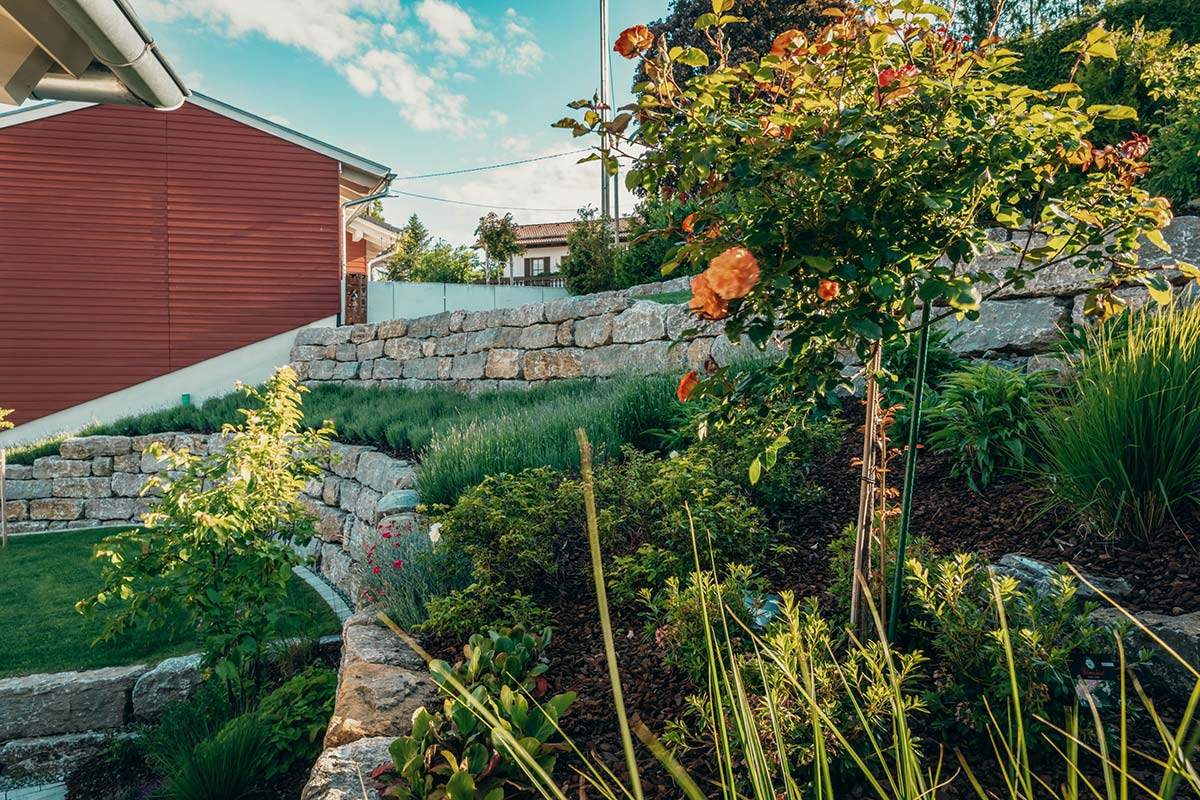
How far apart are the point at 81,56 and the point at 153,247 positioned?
34.8 feet

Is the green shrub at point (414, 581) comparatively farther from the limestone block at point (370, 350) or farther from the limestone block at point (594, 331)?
the limestone block at point (370, 350)

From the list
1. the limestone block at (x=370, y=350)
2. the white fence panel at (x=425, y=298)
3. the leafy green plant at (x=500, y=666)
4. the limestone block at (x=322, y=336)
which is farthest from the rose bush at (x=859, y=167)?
the white fence panel at (x=425, y=298)

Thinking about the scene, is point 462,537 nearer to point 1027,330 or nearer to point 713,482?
point 713,482

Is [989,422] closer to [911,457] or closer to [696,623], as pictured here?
[911,457]

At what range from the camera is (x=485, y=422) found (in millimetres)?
5441

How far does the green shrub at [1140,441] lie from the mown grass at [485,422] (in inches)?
85.6

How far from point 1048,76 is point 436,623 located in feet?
28.8

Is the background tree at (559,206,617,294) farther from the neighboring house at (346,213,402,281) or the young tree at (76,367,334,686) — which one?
the young tree at (76,367,334,686)

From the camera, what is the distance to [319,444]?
4219 millimetres

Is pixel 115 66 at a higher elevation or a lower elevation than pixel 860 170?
higher

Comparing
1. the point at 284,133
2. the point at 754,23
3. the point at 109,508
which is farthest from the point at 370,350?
the point at 754,23

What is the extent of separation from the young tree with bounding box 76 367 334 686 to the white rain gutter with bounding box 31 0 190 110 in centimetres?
131

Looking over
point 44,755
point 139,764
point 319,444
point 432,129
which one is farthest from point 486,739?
point 432,129

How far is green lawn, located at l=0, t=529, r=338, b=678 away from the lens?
476cm
